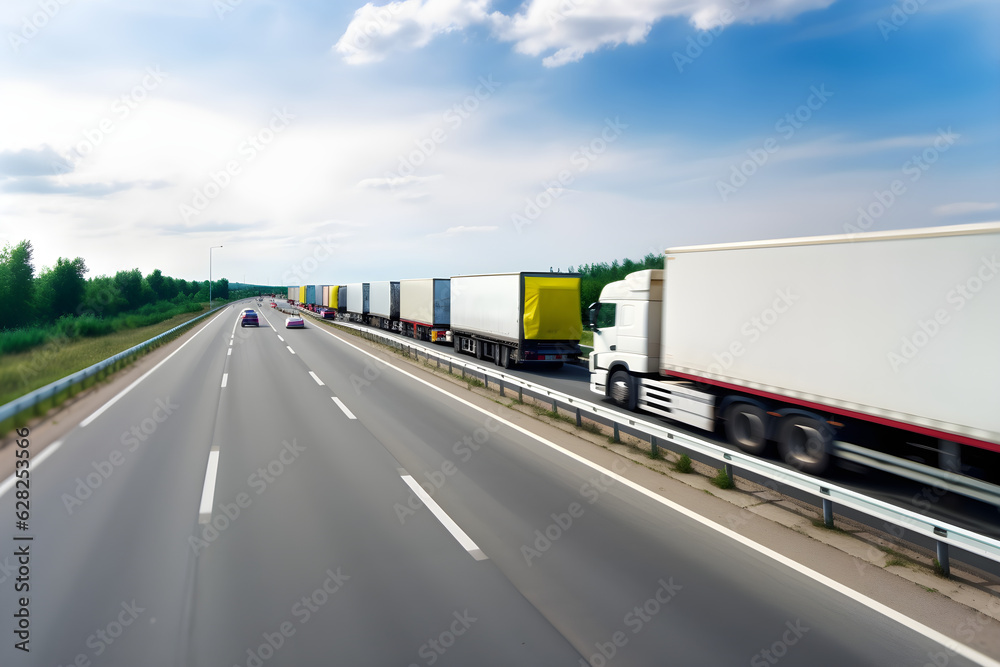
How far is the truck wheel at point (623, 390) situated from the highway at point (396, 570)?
432cm

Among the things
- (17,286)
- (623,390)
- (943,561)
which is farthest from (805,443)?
(17,286)

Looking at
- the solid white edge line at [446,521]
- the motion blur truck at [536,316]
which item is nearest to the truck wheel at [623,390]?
the motion blur truck at [536,316]

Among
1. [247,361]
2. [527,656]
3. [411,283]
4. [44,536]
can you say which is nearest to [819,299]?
[527,656]

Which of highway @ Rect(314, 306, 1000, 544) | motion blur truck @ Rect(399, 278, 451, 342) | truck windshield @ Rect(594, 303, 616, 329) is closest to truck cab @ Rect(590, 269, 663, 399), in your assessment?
truck windshield @ Rect(594, 303, 616, 329)

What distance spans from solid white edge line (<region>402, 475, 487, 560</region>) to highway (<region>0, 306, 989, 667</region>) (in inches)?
1.4

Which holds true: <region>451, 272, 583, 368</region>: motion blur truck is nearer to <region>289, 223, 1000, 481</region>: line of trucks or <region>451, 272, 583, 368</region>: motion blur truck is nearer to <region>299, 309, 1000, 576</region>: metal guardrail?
<region>289, 223, 1000, 481</region>: line of trucks

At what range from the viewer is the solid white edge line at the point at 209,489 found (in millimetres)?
6952

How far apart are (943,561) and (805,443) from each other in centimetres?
356

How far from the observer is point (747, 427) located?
33.9 feet

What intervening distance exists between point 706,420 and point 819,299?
3.57 meters

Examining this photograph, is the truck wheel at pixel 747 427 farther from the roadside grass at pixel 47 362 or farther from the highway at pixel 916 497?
the roadside grass at pixel 47 362

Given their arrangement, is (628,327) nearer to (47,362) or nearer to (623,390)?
(623,390)

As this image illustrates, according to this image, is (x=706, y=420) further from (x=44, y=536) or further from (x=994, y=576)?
(x=44, y=536)

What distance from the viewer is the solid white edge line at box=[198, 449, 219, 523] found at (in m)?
6.95
